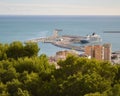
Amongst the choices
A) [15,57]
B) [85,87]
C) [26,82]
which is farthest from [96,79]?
[15,57]

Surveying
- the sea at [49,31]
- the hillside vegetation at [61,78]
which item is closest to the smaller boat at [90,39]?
the sea at [49,31]

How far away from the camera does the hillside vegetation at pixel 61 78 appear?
5.90 m

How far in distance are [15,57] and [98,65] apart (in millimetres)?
2620

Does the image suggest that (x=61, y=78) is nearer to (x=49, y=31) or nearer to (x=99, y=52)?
(x=99, y=52)

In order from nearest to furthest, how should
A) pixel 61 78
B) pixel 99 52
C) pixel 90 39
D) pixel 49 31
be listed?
pixel 61 78 → pixel 99 52 → pixel 90 39 → pixel 49 31

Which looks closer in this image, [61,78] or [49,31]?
[61,78]

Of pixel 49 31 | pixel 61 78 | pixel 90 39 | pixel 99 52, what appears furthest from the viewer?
pixel 49 31

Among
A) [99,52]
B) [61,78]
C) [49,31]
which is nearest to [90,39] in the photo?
[49,31]

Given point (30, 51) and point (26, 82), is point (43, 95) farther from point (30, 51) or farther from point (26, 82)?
point (30, 51)

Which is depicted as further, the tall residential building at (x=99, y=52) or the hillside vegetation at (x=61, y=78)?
the tall residential building at (x=99, y=52)

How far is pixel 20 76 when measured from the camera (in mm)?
7148

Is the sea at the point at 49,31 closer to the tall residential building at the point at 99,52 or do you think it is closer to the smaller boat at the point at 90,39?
the smaller boat at the point at 90,39

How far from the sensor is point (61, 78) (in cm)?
661

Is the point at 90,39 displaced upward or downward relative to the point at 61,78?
downward
